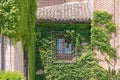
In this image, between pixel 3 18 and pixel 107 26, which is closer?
pixel 3 18

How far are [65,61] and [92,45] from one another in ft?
5.50

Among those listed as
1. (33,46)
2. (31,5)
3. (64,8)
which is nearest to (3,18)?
(31,5)

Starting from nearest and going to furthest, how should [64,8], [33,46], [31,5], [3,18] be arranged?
[3,18]
[31,5]
[33,46]
[64,8]

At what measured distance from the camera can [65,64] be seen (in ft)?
76.1

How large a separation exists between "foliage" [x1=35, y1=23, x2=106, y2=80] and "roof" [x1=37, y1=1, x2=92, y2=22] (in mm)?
400

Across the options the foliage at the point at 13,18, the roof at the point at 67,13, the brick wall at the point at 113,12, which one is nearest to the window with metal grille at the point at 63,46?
the roof at the point at 67,13

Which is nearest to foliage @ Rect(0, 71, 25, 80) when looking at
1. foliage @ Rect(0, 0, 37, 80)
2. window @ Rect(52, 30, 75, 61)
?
foliage @ Rect(0, 0, 37, 80)

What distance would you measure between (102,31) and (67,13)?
97.1 inches

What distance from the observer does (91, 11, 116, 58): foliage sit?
22.9m

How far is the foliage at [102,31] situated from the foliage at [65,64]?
0.48m

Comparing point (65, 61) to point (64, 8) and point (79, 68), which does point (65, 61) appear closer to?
point (79, 68)

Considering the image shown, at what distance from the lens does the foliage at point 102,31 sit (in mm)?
22859

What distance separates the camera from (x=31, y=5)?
20.7m

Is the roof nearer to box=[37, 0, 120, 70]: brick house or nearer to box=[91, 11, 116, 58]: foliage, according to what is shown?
box=[37, 0, 120, 70]: brick house
